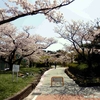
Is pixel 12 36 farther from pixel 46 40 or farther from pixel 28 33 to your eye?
pixel 46 40

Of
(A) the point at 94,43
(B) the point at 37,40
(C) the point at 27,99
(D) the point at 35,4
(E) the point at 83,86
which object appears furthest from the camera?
(B) the point at 37,40

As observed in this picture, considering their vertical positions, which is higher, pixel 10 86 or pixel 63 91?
pixel 10 86

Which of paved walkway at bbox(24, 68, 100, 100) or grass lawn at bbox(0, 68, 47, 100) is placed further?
paved walkway at bbox(24, 68, 100, 100)

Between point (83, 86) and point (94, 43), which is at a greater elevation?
point (94, 43)

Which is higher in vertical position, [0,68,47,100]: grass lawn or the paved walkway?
[0,68,47,100]: grass lawn

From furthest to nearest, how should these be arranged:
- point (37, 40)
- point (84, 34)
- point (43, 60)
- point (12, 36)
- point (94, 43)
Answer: point (43, 60)
point (37, 40)
point (12, 36)
point (84, 34)
point (94, 43)

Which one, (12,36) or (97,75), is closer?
(97,75)

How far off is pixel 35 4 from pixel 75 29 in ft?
51.3

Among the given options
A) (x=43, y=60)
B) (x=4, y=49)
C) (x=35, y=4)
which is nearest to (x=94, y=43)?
(x=35, y=4)

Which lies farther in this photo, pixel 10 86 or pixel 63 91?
pixel 63 91

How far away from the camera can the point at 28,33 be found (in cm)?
3675

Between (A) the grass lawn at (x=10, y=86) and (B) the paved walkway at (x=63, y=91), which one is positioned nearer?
(A) the grass lawn at (x=10, y=86)

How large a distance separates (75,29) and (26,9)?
51.5ft

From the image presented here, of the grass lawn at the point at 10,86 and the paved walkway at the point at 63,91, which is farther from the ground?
the grass lawn at the point at 10,86
